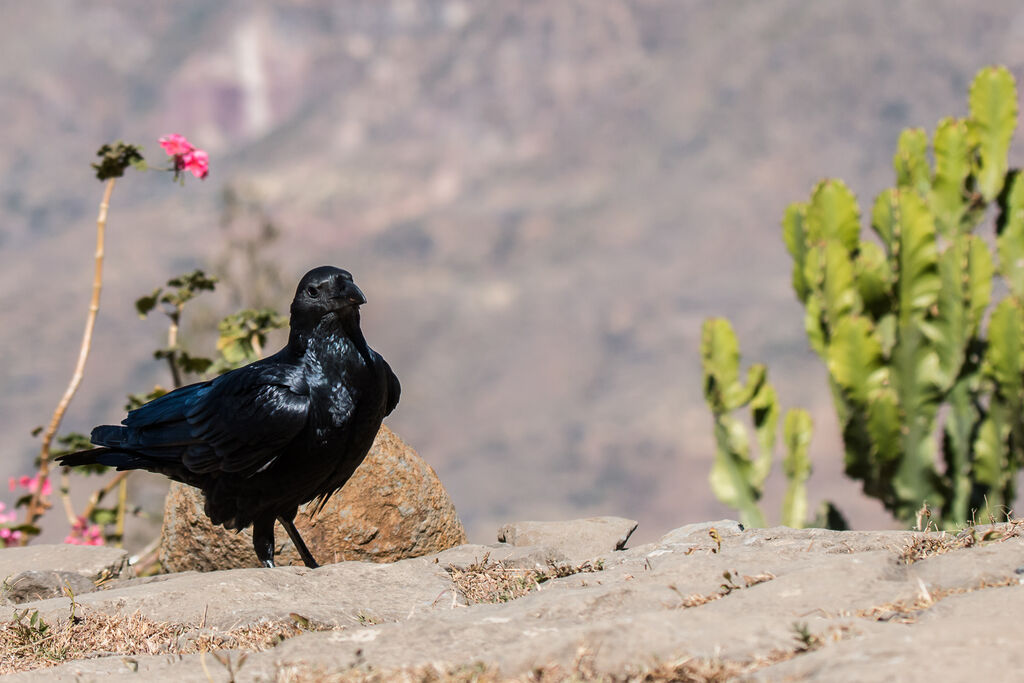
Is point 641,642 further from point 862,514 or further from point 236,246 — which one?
point 862,514

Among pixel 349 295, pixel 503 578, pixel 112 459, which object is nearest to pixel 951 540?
pixel 503 578

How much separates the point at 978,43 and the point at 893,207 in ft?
342

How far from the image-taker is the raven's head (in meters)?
4.40

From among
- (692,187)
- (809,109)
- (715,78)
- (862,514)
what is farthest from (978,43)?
(862,514)

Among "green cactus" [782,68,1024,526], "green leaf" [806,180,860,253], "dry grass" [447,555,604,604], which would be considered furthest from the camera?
"green leaf" [806,180,860,253]

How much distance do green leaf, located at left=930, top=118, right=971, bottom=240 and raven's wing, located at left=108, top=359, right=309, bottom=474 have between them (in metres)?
7.78

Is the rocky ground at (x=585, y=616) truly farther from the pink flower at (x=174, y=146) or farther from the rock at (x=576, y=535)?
the pink flower at (x=174, y=146)

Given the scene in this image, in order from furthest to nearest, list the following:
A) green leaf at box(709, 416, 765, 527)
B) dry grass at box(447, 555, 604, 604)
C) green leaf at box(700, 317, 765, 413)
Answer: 1. green leaf at box(709, 416, 765, 527)
2. green leaf at box(700, 317, 765, 413)
3. dry grass at box(447, 555, 604, 604)

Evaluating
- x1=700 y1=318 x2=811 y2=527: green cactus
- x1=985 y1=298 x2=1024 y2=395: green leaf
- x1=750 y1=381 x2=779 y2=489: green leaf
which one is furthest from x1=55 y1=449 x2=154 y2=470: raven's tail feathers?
x1=985 y1=298 x2=1024 y2=395: green leaf

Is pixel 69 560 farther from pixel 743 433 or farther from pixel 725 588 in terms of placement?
pixel 743 433

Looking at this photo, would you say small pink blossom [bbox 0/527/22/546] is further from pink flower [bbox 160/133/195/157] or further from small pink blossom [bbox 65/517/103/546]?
pink flower [bbox 160/133/195/157]

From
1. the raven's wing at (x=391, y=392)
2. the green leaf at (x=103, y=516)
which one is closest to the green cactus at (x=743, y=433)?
the green leaf at (x=103, y=516)

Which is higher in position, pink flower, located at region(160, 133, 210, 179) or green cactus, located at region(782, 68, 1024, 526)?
pink flower, located at region(160, 133, 210, 179)

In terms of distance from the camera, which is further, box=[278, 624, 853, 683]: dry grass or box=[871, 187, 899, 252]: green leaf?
box=[871, 187, 899, 252]: green leaf
